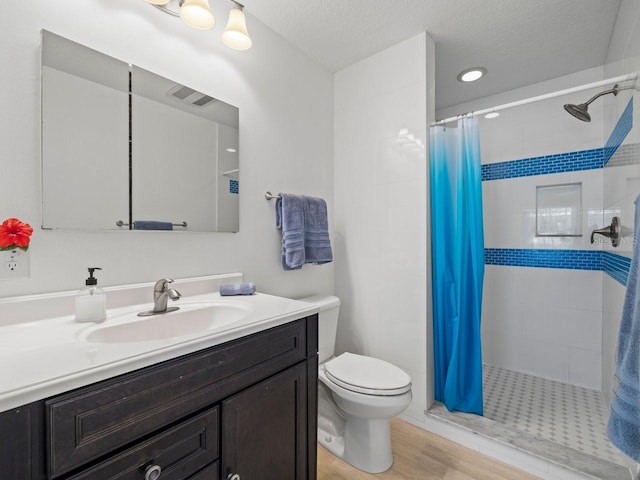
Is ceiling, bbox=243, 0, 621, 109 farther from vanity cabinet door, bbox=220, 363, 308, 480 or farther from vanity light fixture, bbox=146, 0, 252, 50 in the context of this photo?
vanity cabinet door, bbox=220, 363, 308, 480

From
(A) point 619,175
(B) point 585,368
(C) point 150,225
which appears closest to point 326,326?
(C) point 150,225

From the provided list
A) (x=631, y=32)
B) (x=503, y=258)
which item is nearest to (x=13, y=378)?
(x=631, y=32)

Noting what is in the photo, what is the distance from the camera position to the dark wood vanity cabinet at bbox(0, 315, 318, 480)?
57 cm

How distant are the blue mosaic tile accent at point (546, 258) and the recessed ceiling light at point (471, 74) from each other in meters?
1.38

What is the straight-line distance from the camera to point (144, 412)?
2.28 ft

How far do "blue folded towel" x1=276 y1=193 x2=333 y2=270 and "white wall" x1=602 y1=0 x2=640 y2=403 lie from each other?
143 centimetres

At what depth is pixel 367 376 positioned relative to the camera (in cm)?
149

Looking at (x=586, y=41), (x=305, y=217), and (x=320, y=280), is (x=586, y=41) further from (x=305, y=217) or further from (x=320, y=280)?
(x=320, y=280)

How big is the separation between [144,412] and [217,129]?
1.22 m

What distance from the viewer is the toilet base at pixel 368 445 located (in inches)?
57.4

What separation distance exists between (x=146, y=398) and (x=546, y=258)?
2.69 m

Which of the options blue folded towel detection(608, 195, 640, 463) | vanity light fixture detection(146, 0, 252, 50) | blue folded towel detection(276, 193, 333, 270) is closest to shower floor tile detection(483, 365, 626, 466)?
blue folded towel detection(608, 195, 640, 463)

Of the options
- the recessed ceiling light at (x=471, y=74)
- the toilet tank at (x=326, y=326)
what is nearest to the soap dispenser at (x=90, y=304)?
the toilet tank at (x=326, y=326)

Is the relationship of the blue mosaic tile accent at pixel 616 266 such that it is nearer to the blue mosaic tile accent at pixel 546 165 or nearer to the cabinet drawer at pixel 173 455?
the blue mosaic tile accent at pixel 546 165
